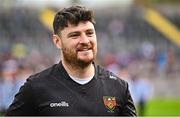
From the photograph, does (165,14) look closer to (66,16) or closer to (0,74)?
(0,74)

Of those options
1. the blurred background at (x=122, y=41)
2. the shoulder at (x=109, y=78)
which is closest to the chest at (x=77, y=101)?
the shoulder at (x=109, y=78)

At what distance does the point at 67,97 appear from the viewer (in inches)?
197

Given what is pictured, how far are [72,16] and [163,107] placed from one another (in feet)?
68.6

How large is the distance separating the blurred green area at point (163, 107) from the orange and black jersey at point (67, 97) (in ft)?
55.6

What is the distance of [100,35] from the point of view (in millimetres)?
38562

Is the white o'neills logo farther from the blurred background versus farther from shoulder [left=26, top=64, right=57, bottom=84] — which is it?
the blurred background

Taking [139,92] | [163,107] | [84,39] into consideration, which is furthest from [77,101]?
[163,107]

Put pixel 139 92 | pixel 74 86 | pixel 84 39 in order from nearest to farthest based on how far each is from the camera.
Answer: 1. pixel 84 39
2. pixel 74 86
3. pixel 139 92

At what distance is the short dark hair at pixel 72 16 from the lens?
4980mm

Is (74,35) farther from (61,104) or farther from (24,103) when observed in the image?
(24,103)

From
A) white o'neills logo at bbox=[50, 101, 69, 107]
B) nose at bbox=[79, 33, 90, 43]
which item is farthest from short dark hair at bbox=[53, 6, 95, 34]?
white o'neills logo at bbox=[50, 101, 69, 107]

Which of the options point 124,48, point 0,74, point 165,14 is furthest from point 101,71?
point 165,14

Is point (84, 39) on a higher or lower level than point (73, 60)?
higher

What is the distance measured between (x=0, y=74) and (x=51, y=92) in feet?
70.9
